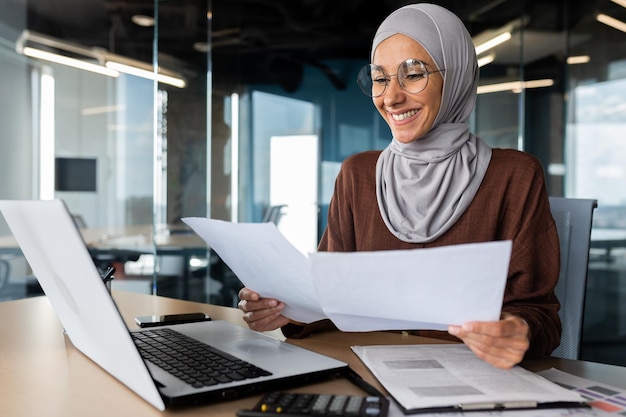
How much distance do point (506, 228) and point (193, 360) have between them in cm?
73

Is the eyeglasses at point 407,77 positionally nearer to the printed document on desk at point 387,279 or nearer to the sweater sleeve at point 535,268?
the sweater sleeve at point 535,268

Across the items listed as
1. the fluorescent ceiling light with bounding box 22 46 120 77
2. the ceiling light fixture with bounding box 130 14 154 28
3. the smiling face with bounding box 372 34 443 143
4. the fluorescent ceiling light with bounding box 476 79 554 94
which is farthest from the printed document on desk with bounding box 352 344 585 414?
the ceiling light fixture with bounding box 130 14 154 28

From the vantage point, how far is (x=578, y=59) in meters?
3.56

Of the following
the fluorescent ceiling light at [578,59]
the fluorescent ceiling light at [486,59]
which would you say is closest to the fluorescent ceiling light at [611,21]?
the fluorescent ceiling light at [578,59]

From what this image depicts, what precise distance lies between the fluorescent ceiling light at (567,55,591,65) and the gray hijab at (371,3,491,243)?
2509mm

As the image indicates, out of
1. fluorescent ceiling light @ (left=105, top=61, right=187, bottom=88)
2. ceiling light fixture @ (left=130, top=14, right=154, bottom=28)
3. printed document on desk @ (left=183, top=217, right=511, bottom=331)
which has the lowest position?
printed document on desk @ (left=183, top=217, right=511, bottom=331)

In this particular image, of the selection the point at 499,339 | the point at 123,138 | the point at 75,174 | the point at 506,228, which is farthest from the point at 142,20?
the point at 499,339

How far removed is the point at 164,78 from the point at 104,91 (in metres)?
0.43

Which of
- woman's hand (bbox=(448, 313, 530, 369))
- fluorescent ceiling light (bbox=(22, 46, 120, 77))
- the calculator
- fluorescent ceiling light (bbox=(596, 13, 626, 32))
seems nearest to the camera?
the calculator

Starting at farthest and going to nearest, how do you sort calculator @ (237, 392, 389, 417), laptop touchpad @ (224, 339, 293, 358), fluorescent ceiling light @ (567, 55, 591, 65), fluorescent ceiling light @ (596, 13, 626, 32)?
fluorescent ceiling light @ (567, 55, 591, 65) < fluorescent ceiling light @ (596, 13, 626, 32) < laptop touchpad @ (224, 339, 293, 358) < calculator @ (237, 392, 389, 417)

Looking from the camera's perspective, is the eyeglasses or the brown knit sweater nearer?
the brown knit sweater

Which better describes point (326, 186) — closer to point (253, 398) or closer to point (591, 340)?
point (591, 340)

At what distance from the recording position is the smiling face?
4.17 feet

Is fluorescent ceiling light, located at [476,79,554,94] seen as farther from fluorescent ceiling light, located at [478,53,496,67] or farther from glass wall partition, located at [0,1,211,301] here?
glass wall partition, located at [0,1,211,301]
